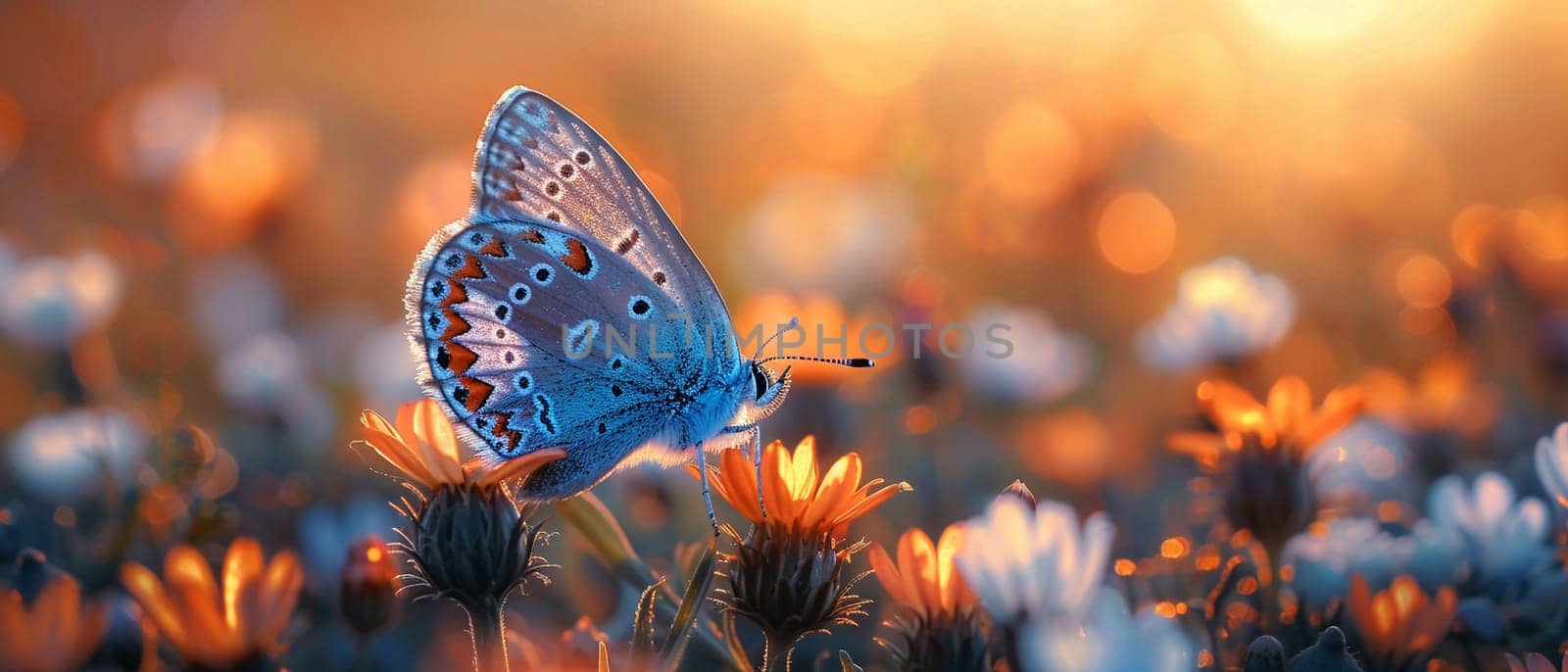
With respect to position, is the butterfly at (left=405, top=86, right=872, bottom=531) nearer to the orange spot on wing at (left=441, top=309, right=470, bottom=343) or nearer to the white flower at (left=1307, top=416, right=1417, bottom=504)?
the orange spot on wing at (left=441, top=309, right=470, bottom=343)

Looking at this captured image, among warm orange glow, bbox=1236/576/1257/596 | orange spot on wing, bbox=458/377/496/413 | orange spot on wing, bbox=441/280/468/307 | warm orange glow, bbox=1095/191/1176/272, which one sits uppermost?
warm orange glow, bbox=1095/191/1176/272

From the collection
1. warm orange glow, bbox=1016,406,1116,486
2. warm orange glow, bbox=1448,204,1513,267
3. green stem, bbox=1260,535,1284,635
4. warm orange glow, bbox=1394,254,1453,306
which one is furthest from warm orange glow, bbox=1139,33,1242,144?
green stem, bbox=1260,535,1284,635

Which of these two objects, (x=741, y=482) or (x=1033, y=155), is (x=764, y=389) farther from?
(x=1033, y=155)

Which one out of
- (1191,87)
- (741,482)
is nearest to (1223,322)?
(741,482)

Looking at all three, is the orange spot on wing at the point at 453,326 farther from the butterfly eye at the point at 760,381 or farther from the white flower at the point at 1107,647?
the white flower at the point at 1107,647

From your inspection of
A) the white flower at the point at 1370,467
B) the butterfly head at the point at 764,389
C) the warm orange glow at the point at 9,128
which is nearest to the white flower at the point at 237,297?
the warm orange glow at the point at 9,128

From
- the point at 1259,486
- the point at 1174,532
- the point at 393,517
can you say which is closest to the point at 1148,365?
the point at 1174,532

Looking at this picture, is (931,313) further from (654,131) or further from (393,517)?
(654,131)
